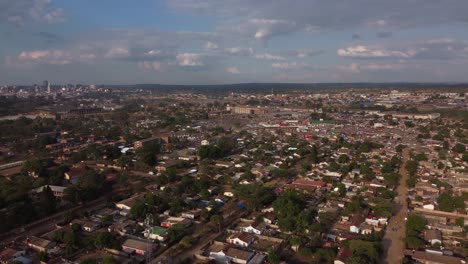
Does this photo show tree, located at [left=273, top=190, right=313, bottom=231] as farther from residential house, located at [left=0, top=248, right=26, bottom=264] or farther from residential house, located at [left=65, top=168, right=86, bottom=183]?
residential house, located at [left=65, top=168, right=86, bottom=183]

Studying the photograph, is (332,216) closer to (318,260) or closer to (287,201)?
(287,201)

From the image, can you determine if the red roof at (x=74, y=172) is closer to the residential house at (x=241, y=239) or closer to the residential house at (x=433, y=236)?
the residential house at (x=241, y=239)

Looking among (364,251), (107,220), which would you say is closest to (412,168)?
(364,251)

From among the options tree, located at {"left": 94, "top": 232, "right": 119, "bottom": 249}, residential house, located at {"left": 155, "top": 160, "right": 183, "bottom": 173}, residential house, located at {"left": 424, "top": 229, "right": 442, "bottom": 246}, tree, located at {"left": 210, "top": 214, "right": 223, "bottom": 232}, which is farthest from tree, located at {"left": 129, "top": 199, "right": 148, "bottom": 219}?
residential house, located at {"left": 424, "top": 229, "right": 442, "bottom": 246}

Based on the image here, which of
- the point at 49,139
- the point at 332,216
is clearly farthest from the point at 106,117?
the point at 332,216

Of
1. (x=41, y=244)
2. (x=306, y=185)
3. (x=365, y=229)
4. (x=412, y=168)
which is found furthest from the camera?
(x=412, y=168)

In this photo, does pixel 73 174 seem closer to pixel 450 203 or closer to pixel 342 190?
pixel 342 190
